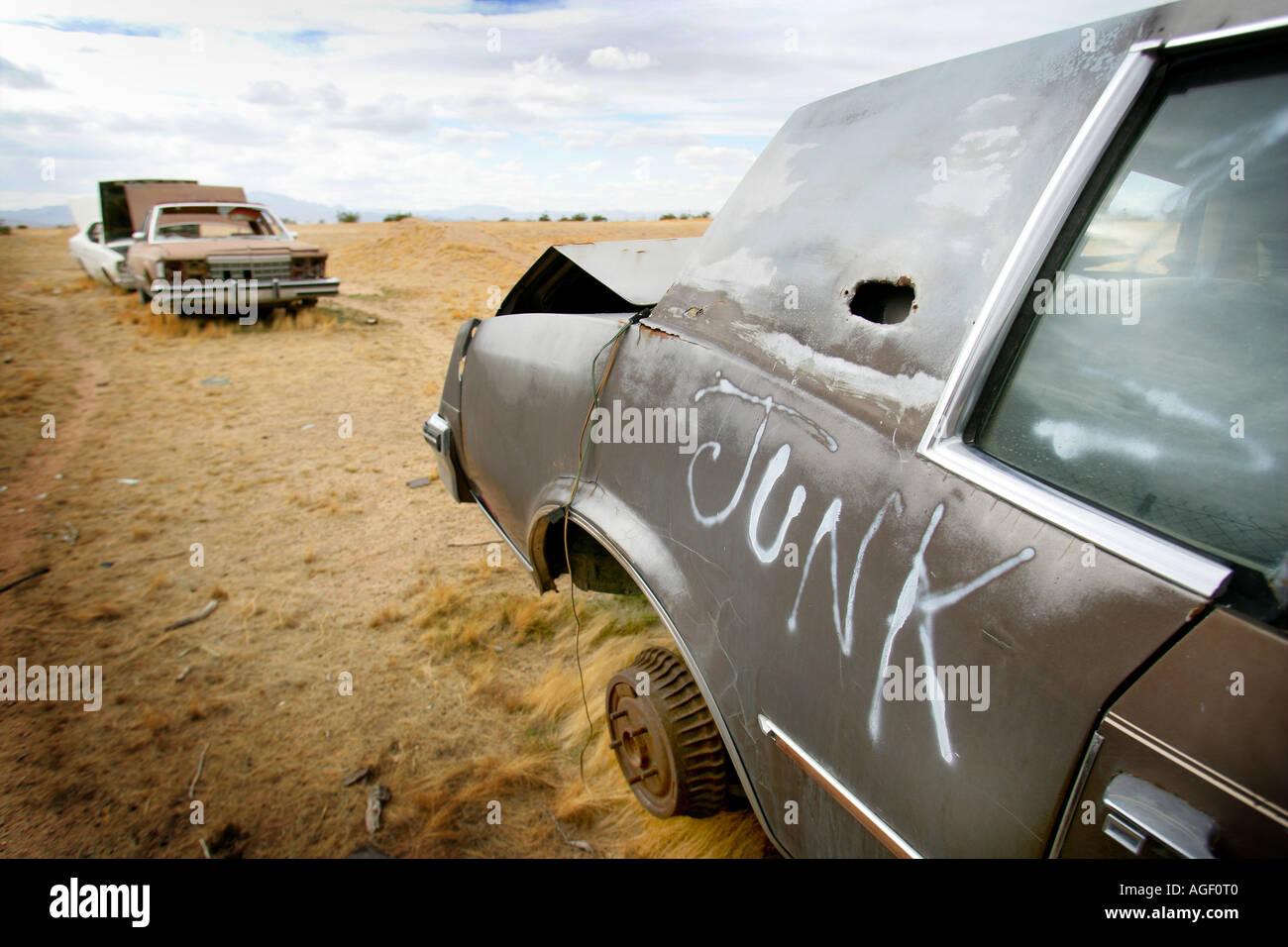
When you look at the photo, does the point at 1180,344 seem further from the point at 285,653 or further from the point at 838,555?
the point at 285,653

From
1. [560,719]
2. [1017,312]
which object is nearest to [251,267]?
[560,719]

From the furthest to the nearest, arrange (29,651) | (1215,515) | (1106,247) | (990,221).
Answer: (29,651), (990,221), (1106,247), (1215,515)

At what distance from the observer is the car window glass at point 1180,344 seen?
93cm

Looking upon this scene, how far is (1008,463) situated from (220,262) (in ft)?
34.3

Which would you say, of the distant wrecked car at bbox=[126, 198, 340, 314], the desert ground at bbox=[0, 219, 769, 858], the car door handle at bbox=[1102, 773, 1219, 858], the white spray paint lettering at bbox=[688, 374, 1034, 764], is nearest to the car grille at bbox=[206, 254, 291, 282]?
the distant wrecked car at bbox=[126, 198, 340, 314]

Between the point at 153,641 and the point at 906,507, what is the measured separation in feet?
11.4

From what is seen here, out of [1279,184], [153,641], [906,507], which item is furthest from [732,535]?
[153,641]

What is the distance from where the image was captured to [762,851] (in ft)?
6.97

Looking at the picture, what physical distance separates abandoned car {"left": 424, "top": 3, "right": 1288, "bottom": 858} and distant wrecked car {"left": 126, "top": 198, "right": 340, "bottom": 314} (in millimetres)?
9498

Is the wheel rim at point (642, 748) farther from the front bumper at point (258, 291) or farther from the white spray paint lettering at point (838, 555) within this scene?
Result: the front bumper at point (258, 291)

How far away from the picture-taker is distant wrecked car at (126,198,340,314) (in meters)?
8.89

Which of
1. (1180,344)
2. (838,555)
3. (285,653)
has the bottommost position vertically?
(285,653)

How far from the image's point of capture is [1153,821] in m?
0.84
